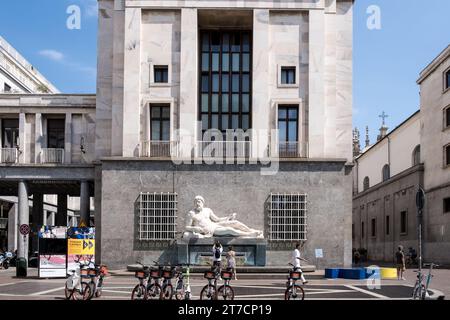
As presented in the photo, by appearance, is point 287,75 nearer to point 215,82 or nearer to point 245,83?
point 245,83

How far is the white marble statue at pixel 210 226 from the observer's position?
107ft

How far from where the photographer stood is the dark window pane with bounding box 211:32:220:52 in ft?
124

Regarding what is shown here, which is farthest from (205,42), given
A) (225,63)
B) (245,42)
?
(245,42)

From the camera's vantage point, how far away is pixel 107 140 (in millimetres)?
36875

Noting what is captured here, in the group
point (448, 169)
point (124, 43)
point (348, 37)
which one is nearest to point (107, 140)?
point (124, 43)

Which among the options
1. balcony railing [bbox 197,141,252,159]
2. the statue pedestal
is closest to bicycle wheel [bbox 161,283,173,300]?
the statue pedestal

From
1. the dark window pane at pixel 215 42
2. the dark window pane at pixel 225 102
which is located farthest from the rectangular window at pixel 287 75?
the dark window pane at pixel 215 42

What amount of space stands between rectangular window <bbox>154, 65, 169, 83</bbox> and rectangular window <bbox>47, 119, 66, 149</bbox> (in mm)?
8449

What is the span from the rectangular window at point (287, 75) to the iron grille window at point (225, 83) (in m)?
2.31

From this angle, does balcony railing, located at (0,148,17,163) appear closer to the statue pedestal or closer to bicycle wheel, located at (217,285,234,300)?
the statue pedestal

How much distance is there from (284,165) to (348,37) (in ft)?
29.7

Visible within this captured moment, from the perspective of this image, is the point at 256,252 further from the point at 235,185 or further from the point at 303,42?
the point at 303,42

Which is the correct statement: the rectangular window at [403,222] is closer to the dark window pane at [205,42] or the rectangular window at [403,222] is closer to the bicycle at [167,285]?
the dark window pane at [205,42]

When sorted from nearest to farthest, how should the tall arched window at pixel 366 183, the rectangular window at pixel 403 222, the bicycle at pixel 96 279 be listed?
the bicycle at pixel 96 279 → the rectangular window at pixel 403 222 → the tall arched window at pixel 366 183
